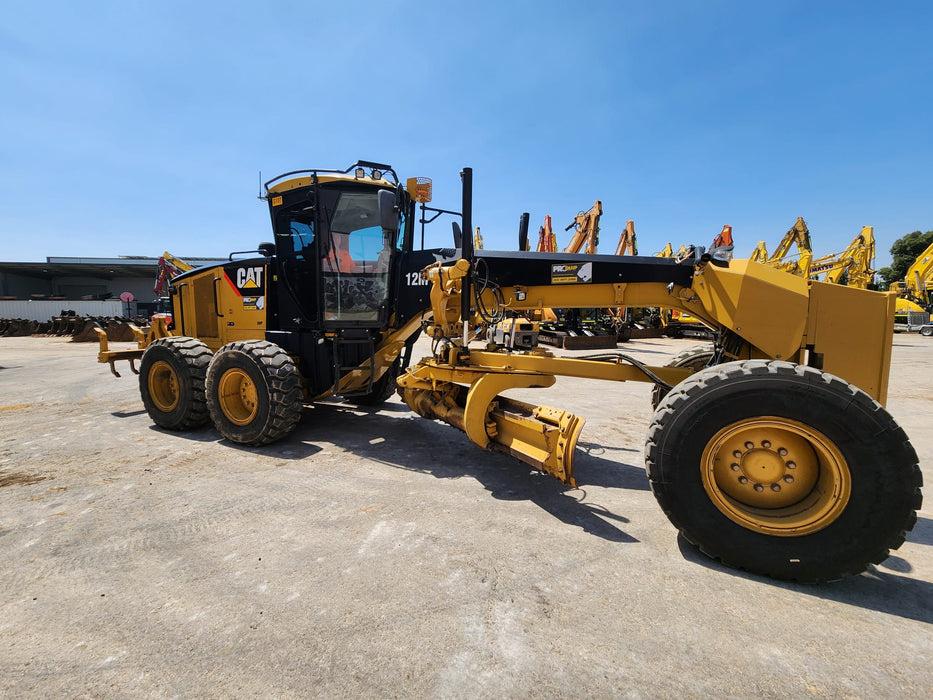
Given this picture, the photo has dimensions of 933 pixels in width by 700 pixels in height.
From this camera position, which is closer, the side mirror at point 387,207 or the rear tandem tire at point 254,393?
the side mirror at point 387,207

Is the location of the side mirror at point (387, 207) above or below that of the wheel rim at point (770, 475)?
above

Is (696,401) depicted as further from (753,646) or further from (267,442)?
(267,442)

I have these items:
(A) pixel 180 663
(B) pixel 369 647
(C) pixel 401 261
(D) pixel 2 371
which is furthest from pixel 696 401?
(D) pixel 2 371

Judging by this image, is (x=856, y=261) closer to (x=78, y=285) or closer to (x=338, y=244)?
(x=338, y=244)

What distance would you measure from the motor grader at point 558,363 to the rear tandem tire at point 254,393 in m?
0.02

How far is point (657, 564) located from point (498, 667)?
1.16m

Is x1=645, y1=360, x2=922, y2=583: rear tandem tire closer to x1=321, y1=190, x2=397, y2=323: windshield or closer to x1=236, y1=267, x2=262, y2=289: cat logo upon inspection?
x1=321, y1=190, x2=397, y2=323: windshield

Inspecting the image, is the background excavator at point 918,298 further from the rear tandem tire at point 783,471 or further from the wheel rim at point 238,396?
the wheel rim at point 238,396

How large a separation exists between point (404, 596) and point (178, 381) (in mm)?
4302

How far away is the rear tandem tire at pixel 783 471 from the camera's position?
203 centimetres

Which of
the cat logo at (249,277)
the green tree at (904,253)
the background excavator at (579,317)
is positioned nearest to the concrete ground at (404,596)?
the cat logo at (249,277)

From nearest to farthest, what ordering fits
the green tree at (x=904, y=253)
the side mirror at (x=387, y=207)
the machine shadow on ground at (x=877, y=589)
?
the machine shadow on ground at (x=877, y=589)
the side mirror at (x=387, y=207)
the green tree at (x=904, y=253)

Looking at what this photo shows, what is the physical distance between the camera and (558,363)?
3359 mm

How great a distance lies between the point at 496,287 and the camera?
381cm
